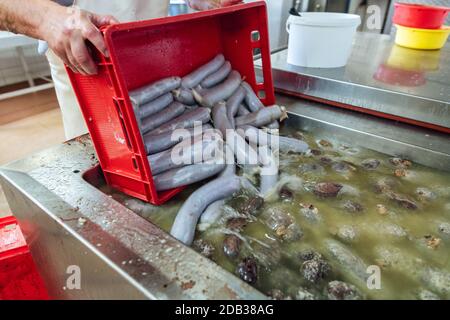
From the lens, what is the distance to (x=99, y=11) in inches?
65.6

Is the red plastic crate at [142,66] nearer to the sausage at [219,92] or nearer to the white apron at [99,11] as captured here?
the sausage at [219,92]

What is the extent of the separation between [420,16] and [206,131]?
1.99 m

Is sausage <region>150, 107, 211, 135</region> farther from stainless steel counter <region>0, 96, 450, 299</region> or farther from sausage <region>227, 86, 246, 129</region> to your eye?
stainless steel counter <region>0, 96, 450, 299</region>

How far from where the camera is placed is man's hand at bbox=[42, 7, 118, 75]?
0.80 m

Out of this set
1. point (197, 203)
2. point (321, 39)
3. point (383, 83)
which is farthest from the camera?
point (321, 39)

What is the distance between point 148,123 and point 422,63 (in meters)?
1.90

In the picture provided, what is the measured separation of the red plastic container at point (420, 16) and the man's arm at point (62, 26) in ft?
7.35

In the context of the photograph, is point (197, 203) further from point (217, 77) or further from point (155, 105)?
point (217, 77)

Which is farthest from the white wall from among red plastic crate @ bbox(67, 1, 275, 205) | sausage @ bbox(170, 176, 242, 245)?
sausage @ bbox(170, 176, 242, 245)

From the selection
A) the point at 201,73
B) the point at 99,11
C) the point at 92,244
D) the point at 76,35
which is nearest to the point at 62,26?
the point at 76,35

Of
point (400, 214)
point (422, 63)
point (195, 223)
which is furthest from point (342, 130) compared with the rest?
point (422, 63)

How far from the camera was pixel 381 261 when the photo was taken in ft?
3.14

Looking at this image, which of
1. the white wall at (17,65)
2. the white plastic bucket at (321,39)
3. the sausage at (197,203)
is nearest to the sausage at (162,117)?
the sausage at (197,203)

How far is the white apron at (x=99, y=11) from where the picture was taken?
1.71 meters
